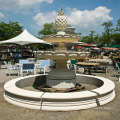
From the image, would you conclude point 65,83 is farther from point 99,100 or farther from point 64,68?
point 99,100

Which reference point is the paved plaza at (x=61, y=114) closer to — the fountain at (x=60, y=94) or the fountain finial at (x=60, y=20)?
the fountain at (x=60, y=94)

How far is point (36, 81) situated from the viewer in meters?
7.58

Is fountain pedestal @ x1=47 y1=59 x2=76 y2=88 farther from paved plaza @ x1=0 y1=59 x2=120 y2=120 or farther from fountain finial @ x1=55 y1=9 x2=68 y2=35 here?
paved plaza @ x1=0 y1=59 x2=120 y2=120

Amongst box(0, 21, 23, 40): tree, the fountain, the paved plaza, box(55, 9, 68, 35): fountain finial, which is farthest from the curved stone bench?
box(0, 21, 23, 40): tree

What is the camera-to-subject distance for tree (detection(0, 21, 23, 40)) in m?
44.8

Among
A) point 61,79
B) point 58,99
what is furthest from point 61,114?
point 61,79

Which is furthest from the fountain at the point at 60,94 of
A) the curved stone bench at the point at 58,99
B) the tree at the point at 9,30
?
the tree at the point at 9,30

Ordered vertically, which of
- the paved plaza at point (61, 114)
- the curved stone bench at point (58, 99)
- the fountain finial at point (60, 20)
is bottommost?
the paved plaza at point (61, 114)

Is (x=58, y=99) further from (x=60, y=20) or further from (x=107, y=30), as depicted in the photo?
(x=107, y=30)

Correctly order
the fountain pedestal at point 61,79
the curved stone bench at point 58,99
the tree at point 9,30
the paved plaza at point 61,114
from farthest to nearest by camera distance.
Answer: the tree at point 9,30 → the fountain pedestal at point 61,79 → the curved stone bench at point 58,99 → the paved plaza at point 61,114

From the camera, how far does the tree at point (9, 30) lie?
147ft

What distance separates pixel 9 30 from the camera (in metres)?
44.3

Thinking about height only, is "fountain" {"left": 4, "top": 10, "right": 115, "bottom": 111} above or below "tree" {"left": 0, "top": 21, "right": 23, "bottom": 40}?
below

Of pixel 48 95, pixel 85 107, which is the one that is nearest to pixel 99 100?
pixel 85 107
